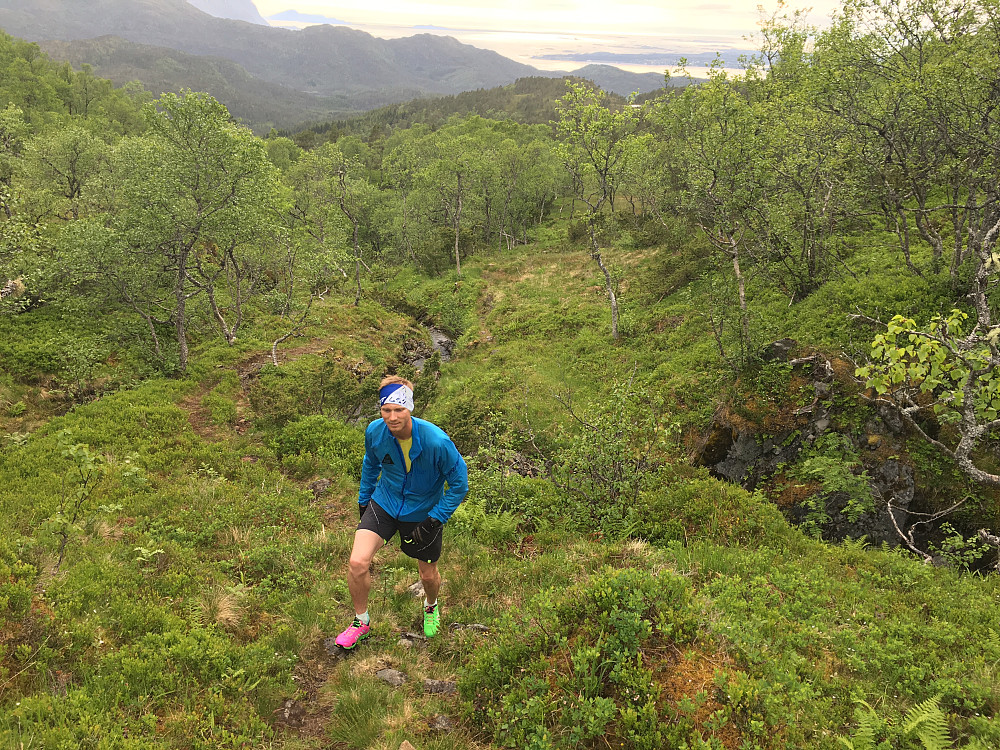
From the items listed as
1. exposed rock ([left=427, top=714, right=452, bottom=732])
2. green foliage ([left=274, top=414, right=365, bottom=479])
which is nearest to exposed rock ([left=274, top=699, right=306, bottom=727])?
exposed rock ([left=427, top=714, right=452, bottom=732])

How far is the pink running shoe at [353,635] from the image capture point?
5.57 metres

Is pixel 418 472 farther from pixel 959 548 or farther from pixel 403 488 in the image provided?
pixel 959 548

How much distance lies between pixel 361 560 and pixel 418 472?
3.88 feet

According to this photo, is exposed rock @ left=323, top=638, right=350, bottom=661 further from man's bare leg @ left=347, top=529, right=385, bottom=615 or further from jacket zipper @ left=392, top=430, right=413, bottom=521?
jacket zipper @ left=392, top=430, right=413, bottom=521

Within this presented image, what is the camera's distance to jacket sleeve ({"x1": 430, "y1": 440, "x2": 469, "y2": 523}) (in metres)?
5.28

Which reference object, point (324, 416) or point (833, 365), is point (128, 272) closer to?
point (324, 416)

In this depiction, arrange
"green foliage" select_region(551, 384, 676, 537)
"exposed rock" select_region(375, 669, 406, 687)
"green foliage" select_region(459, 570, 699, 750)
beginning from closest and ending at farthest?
1. "green foliage" select_region(459, 570, 699, 750)
2. "exposed rock" select_region(375, 669, 406, 687)
3. "green foliage" select_region(551, 384, 676, 537)

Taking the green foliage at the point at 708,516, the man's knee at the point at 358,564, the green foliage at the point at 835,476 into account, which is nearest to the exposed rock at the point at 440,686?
the man's knee at the point at 358,564

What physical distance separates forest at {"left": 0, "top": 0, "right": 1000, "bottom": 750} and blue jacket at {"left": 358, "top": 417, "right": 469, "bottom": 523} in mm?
1641

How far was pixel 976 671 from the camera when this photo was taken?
15.2 feet

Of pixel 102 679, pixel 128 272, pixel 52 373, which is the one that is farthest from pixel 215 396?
pixel 102 679

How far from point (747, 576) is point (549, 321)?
21485 mm

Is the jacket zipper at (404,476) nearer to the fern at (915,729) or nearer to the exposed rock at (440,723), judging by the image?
the exposed rock at (440,723)

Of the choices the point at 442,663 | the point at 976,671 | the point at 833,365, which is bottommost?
the point at 442,663
